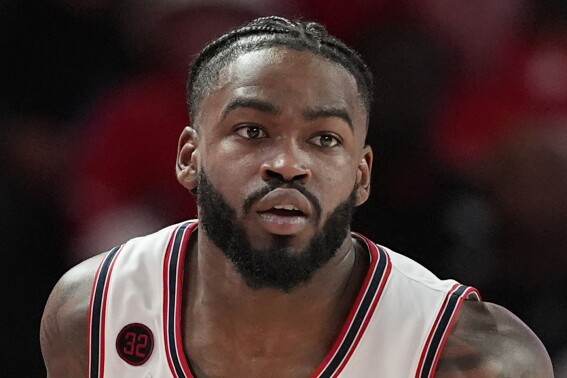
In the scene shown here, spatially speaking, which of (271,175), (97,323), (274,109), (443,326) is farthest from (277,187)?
(97,323)

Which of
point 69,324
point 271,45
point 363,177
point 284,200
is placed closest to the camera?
point 284,200

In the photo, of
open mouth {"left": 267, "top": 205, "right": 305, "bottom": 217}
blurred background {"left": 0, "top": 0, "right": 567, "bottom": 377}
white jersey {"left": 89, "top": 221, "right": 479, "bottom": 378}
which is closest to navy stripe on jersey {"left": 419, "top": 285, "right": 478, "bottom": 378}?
white jersey {"left": 89, "top": 221, "right": 479, "bottom": 378}

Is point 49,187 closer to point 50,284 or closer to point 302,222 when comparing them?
point 50,284

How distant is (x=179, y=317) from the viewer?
1.85 m

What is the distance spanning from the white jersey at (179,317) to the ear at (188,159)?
0.57 ft

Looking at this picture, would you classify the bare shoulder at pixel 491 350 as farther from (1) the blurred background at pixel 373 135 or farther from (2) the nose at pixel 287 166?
(1) the blurred background at pixel 373 135

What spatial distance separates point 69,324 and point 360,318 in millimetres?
573

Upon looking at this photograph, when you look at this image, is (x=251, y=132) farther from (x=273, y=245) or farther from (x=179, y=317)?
(x=179, y=317)

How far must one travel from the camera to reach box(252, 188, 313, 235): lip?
1.57 metres

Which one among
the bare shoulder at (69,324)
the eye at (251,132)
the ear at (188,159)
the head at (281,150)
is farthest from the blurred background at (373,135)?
the eye at (251,132)

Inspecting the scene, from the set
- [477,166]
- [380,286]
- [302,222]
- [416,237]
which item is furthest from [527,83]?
[302,222]

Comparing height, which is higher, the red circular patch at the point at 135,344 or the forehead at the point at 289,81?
the forehead at the point at 289,81

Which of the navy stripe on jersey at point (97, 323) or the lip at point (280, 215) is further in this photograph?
the navy stripe on jersey at point (97, 323)

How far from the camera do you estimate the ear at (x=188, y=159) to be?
1.80 metres
